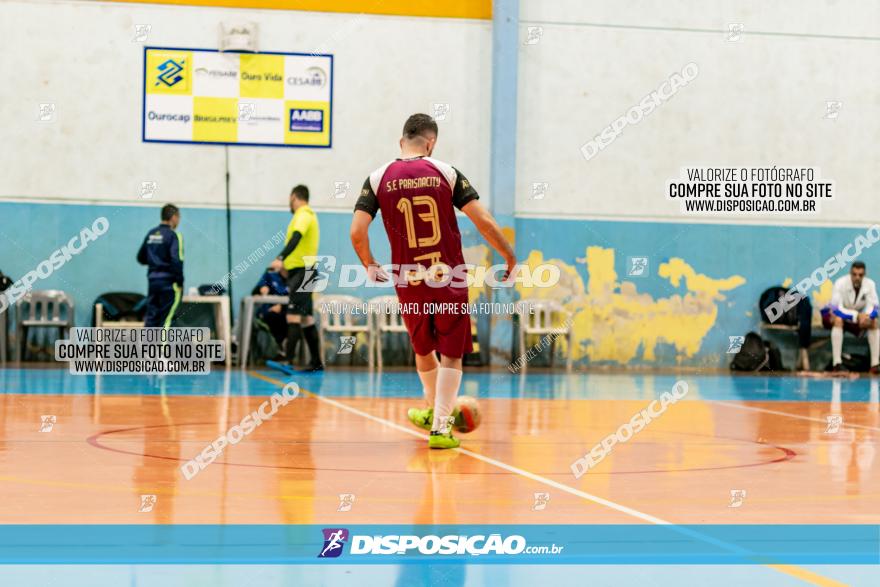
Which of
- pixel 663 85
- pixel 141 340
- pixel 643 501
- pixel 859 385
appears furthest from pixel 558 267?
pixel 643 501

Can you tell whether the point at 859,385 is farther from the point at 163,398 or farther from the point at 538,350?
the point at 163,398

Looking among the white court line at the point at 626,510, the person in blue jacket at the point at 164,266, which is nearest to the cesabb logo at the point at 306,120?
the person in blue jacket at the point at 164,266

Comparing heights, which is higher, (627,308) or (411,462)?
(627,308)

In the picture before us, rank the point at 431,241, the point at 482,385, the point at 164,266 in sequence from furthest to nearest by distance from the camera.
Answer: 1. the point at 164,266
2. the point at 482,385
3. the point at 431,241

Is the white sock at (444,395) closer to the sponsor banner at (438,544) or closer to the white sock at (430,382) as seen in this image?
the white sock at (430,382)

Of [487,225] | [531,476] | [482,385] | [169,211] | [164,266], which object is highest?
[169,211]

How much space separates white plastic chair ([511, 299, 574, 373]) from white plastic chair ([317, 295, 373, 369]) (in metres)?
2.43

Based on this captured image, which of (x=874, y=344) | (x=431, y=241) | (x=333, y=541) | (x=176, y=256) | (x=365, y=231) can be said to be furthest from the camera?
(x=874, y=344)

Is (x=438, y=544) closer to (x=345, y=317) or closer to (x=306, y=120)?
(x=345, y=317)

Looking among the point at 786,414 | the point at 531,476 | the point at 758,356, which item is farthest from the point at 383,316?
the point at 531,476

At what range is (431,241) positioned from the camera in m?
7.71

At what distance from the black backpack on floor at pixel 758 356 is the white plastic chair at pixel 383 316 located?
5.57 m

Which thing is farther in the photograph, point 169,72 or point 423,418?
point 169,72

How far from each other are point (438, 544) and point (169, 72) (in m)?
14.7
